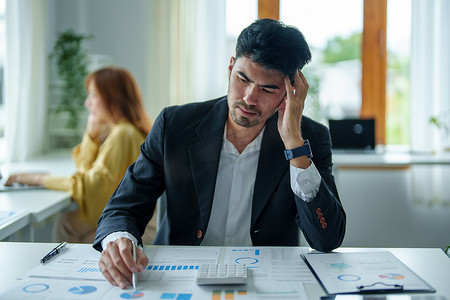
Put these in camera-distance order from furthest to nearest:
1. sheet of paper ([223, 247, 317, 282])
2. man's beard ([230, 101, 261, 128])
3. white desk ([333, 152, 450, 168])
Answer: white desk ([333, 152, 450, 168]), man's beard ([230, 101, 261, 128]), sheet of paper ([223, 247, 317, 282])

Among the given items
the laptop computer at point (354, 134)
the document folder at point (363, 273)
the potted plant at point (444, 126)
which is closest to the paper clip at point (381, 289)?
the document folder at point (363, 273)

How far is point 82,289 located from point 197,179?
0.59 metres

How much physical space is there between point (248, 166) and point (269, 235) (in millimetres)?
236

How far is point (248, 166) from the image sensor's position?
1.49 meters

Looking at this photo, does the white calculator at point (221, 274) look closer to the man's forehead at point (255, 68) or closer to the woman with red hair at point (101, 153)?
the man's forehead at point (255, 68)

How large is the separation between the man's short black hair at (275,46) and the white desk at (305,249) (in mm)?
544

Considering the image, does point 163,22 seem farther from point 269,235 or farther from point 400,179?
point 269,235

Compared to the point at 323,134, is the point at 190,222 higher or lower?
lower

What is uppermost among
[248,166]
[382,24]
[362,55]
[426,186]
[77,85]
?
[382,24]

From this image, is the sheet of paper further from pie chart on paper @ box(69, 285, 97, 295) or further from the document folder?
pie chart on paper @ box(69, 285, 97, 295)

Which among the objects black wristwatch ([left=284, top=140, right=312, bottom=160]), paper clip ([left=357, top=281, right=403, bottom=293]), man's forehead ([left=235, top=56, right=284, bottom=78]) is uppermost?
man's forehead ([left=235, top=56, right=284, bottom=78])

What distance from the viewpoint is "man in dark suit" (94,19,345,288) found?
1.28 metres

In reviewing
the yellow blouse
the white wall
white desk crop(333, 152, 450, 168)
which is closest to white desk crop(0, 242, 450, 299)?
the yellow blouse

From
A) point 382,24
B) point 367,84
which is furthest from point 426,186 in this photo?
point 382,24
